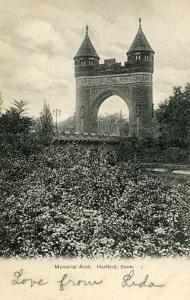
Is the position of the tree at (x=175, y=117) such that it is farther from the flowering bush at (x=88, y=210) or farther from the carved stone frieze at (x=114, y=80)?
the carved stone frieze at (x=114, y=80)

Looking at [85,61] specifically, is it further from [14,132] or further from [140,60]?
[14,132]

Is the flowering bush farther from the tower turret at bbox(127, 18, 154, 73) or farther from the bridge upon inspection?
the tower turret at bbox(127, 18, 154, 73)

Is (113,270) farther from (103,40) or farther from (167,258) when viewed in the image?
(103,40)

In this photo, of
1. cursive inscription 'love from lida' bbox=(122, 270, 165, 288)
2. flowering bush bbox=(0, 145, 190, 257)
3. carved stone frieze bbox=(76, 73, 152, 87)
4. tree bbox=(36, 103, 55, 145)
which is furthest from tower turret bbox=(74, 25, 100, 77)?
cursive inscription 'love from lida' bbox=(122, 270, 165, 288)

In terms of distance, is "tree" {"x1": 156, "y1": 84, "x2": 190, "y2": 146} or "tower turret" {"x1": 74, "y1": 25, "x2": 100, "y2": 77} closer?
"tree" {"x1": 156, "y1": 84, "x2": 190, "y2": 146}

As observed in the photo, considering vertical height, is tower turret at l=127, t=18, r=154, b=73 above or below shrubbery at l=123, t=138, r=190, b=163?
above

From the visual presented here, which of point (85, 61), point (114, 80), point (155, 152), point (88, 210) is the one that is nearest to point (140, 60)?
point (114, 80)
